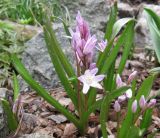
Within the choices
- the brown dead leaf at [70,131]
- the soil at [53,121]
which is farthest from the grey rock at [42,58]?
the brown dead leaf at [70,131]

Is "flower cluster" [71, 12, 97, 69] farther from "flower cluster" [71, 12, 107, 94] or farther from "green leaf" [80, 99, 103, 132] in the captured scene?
"green leaf" [80, 99, 103, 132]

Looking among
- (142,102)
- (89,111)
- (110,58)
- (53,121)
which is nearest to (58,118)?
(53,121)

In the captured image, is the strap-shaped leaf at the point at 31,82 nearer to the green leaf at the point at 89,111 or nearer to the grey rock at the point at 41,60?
the green leaf at the point at 89,111

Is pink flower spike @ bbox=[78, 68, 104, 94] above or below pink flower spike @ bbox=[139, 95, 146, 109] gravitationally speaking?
above

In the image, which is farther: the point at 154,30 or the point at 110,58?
the point at 154,30

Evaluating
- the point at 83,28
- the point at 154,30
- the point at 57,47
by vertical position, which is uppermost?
the point at 83,28

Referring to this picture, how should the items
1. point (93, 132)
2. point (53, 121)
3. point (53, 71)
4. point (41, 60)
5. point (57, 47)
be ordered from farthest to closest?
point (41, 60) → point (53, 71) → point (53, 121) → point (93, 132) → point (57, 47)

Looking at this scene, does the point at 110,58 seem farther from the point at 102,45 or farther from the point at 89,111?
the point at 89,111

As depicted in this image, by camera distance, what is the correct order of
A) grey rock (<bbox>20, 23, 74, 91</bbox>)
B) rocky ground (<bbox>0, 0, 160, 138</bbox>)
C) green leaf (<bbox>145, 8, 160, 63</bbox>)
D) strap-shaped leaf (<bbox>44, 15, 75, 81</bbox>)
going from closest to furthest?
strap-shaped leaf (<bbox>44, 15, 75, 81</bbox>) → rocky ground (<bbox>0, 0, 160, 138</bbox>) → green leaf (<bbox>145, 8, 160, 63</bbox>) → grey rock (<bbox>20, 23, 74, 91</bbox>)

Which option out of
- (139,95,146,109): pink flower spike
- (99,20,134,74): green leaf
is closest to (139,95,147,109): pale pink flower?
(139,95,146,109): pink flower spike

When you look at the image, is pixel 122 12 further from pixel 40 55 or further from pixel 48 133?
pixel 48 133
